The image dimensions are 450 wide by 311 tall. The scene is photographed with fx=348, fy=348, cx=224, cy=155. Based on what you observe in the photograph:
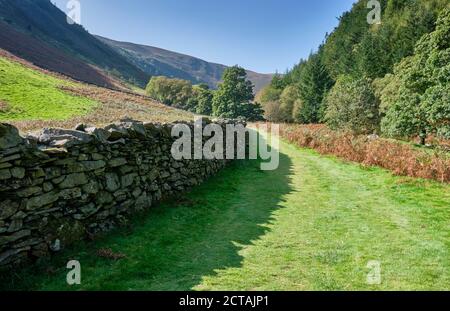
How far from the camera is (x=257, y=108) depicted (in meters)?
73.4

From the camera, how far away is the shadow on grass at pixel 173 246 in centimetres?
585

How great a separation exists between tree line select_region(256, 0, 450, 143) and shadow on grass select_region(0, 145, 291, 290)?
14.2 meters

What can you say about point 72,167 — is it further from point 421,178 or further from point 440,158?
point 440,158

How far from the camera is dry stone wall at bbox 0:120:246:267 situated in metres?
5.73

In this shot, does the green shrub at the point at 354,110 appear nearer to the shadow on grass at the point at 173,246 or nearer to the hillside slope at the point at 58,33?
the shadow on grass at the point at 173,246

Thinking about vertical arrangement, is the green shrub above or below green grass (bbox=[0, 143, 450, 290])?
above

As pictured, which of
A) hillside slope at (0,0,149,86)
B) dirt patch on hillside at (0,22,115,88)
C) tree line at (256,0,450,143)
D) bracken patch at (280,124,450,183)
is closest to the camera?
bracken patch at (280,124,450,183)

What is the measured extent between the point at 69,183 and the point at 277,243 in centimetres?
463

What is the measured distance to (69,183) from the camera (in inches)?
269

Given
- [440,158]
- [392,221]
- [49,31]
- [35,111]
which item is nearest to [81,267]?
[392,221]

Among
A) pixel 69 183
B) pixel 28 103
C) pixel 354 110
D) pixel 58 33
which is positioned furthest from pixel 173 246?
pixel 58 33

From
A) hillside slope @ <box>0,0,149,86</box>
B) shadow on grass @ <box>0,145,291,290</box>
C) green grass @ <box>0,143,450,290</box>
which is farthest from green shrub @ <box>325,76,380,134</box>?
hillside slope @ <box>0,0,149,86</box>

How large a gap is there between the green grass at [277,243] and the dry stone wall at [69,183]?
1.29 ft

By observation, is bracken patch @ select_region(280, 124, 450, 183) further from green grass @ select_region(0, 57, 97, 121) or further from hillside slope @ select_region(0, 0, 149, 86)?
hillside slope @ select_region(0, 0, 149, 86)
